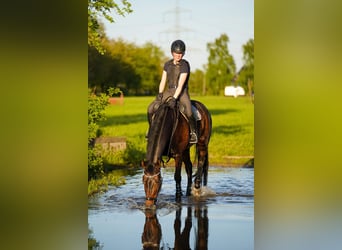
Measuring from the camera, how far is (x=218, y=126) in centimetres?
953

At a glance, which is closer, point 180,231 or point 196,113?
point 180,231

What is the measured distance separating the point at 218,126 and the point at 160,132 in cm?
324

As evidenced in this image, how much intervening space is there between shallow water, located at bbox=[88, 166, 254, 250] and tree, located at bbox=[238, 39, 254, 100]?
1.42 m

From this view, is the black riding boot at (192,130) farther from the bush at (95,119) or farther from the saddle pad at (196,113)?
the bush at (95,119)

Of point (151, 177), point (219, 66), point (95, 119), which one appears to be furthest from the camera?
point (219, 66)

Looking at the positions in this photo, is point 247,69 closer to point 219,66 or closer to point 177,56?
point 219,66

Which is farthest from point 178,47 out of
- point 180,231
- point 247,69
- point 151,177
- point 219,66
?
point 247,69

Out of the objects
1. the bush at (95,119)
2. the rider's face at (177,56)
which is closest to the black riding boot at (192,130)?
the rider's face at (177,56)

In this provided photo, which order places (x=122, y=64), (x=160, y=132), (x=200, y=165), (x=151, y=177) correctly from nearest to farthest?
(x=151, y=177)
(x=160, y=132)
(x=200, y=165)
(x=122, y=64)

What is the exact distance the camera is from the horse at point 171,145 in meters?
6.17

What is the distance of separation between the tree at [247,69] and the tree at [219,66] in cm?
19

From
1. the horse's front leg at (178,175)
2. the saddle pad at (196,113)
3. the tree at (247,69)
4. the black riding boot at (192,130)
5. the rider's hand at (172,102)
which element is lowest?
the horse's front leg at (178,175)
